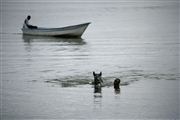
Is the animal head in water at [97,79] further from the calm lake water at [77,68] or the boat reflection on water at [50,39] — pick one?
the boat reflection on water at [50,39]

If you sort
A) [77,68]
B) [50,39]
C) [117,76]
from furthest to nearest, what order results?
[50,39], [77,68], [117,76]

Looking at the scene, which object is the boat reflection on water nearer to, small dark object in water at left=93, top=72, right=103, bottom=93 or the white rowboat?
the white rowboat

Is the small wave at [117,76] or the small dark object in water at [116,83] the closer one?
the small dark object in water at [116,83]

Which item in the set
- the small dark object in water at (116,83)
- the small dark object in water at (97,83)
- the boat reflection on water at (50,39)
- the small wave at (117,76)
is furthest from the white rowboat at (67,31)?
the small dark object in water at (116,83)

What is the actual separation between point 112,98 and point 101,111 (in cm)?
169

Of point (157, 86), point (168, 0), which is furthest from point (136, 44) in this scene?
point (168, 0)

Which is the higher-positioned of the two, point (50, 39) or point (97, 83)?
point (50, 39)

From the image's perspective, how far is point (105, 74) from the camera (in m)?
23.7

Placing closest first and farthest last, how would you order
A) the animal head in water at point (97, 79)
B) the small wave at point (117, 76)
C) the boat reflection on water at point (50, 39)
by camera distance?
the animal head in water at point (97, 79) < the small wave at point (117, 76) < the boat reflection on water at point (50, 39)

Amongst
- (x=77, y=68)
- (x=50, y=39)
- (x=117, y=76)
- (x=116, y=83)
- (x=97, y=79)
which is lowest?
(x=116, y=83)

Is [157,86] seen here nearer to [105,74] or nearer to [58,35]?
[105,74]

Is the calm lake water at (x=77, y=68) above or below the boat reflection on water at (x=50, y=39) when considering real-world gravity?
below

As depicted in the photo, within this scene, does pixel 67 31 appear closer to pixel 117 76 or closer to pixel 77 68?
pixel 77 68

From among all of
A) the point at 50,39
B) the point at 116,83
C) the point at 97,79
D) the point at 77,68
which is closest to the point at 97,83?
the point at 97,79
